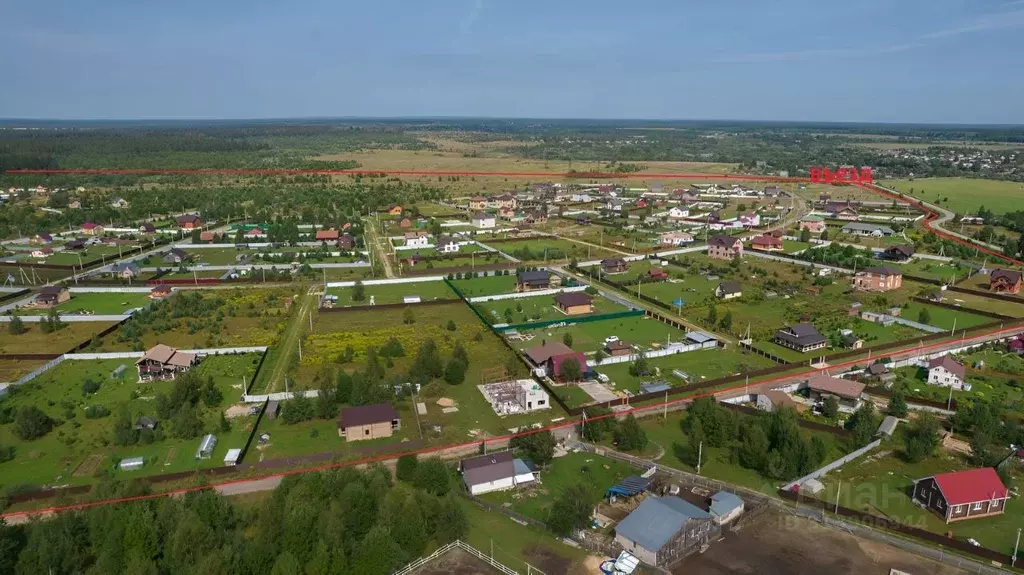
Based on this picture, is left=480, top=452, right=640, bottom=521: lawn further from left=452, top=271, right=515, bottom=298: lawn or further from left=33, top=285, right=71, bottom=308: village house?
left=33, top=285, right=71, bottom=308: village house

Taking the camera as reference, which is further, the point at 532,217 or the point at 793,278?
the point at 532,217

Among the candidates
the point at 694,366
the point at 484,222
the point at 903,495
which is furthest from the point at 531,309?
the point at 484,222

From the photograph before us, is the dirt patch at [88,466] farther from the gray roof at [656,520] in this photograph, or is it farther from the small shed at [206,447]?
the gray roof at [656,520]

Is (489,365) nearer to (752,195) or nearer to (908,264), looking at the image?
(908,264)

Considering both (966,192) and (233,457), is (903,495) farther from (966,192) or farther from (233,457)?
(966,192)

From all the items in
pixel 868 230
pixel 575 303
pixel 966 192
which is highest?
pixel 966 192

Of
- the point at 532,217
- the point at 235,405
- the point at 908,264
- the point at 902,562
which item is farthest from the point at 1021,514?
the point at 532,217
